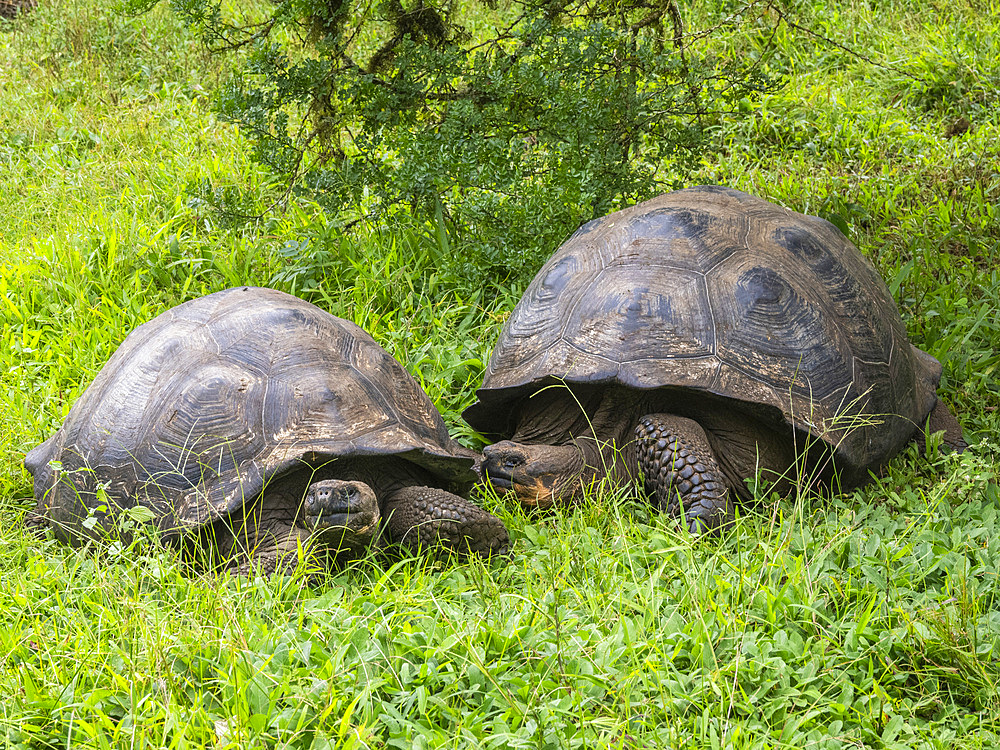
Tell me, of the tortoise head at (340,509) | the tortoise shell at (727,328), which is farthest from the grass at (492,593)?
the tortoise shell at (727,328)

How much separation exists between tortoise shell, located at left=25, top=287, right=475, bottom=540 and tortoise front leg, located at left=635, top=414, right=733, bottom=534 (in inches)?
26.0

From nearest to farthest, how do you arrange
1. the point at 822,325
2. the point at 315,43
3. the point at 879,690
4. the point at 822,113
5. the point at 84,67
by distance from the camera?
the point at 879,690
the point at 822,325
the point at 315,43
the point at 822,113
the point at 84,67

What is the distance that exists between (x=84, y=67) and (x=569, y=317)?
20.8 feet

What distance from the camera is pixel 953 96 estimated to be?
6.65 meters

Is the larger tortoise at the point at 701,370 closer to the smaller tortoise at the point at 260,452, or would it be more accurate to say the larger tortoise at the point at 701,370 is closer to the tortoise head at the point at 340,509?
the smaller tortoise at the point at 260,452

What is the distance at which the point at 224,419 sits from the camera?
3064 millimetres

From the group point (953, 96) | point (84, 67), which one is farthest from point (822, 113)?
point (84, 67)

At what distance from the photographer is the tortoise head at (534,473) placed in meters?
3.38

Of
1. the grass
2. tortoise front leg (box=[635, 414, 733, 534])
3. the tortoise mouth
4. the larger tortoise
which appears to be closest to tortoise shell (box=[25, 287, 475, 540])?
the tortoise mouth

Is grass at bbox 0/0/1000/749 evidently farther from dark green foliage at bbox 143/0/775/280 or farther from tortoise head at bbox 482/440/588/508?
dark green foliage at bbox 143/0/775/280

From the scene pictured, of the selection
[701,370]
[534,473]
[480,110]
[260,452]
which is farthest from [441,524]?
[480,110]

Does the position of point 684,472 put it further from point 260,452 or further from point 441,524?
point 260,452

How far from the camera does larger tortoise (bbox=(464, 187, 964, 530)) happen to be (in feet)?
10.9

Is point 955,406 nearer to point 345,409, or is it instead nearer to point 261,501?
point 345,409
